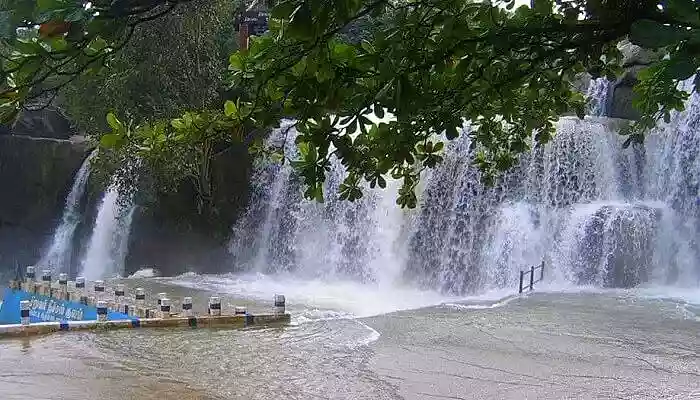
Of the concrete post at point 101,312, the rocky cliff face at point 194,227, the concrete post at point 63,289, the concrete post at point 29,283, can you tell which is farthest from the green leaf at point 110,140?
the rocky cliff face at point 194,227

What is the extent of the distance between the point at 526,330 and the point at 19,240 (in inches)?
580

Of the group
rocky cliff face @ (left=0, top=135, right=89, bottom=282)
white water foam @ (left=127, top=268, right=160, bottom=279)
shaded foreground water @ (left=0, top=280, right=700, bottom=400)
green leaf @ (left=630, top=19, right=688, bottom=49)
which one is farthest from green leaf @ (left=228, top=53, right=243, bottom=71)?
rocky cliff face @ (left=0, top=135, right=89, bottom=282)

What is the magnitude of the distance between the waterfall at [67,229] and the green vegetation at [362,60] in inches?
661

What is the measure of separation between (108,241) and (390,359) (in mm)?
12438

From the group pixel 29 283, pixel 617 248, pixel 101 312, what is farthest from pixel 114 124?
pixel 617 248

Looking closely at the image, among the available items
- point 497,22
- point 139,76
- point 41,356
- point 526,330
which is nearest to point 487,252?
point 526,330

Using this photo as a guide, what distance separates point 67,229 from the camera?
62.8 ft

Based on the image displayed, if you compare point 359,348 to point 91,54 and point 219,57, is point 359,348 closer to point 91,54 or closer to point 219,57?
point 91,54

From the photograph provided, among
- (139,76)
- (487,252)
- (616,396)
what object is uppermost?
(139,76)

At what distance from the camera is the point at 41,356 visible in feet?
23.8

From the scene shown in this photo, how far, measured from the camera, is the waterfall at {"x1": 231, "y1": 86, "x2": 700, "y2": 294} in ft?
42.8

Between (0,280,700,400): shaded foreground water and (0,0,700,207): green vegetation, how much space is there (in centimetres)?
340

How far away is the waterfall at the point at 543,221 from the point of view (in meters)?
13.0

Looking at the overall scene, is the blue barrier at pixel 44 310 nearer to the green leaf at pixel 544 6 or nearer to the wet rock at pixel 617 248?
the wet rock at pixel 617 248
